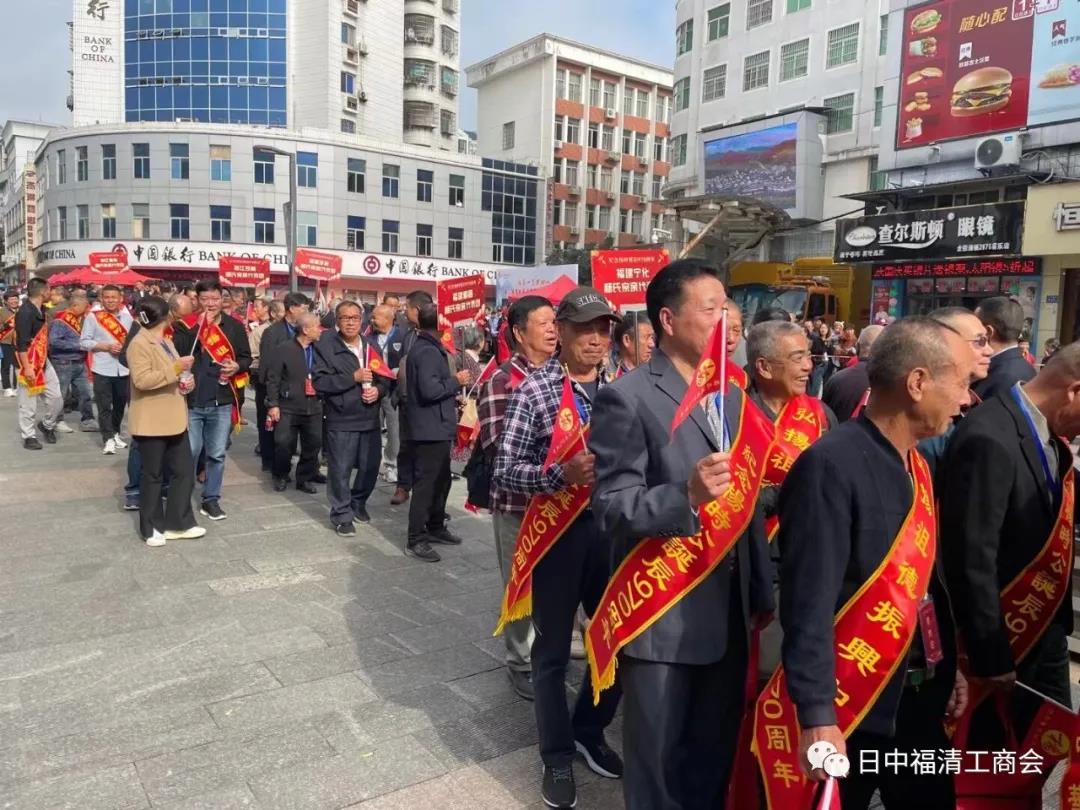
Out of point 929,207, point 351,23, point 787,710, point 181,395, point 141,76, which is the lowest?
point 787,710

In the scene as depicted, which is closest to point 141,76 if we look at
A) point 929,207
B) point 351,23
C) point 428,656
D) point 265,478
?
point 351,23

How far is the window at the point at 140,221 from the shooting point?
40594 millimetres

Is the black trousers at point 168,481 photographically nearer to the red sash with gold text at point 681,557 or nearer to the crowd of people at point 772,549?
the crowd of people at point 772,549

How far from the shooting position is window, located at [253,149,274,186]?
40688 millimetres

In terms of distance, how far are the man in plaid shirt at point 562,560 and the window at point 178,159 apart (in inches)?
1665

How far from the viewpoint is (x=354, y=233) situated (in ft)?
140

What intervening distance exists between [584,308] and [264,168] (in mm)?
41692

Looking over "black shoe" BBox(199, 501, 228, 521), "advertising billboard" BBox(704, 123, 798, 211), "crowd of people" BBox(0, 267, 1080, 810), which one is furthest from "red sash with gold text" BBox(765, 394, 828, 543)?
"advertising billboard" BBox(704, 123, 798, 211)

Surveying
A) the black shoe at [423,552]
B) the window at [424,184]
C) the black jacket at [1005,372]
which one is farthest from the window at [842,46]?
the black jacket at [1005,372]

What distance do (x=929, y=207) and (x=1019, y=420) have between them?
2333 centimetres

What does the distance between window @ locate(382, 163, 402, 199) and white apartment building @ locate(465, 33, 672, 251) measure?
32.1 ft

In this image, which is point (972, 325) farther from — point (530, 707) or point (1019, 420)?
point (530, 707)

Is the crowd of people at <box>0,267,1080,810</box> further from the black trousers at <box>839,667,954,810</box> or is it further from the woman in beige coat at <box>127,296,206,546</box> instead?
the woman in beige coat at <box>127,296,206,546</box>

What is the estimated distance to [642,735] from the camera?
2293mm
